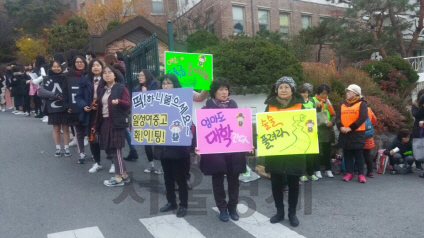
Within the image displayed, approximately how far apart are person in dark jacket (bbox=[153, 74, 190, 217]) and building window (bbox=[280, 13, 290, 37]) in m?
18.5

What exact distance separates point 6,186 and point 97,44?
9560 millimetres

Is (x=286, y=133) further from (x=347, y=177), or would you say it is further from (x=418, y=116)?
(x=418, y=116)

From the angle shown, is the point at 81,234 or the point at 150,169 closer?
the point at 81,234

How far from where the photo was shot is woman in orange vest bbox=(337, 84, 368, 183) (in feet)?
20.7

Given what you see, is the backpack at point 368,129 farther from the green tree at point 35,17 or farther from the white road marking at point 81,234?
the green tree at point 35,17

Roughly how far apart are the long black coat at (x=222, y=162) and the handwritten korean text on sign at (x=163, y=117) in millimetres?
295

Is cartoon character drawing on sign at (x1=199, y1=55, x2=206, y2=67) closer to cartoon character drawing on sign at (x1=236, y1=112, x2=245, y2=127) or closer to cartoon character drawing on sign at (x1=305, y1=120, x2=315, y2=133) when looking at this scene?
cartoon character drawing on sign at (x1=236, y1=112, x2=245, y2=127)

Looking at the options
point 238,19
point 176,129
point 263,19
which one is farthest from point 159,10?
point 176,129

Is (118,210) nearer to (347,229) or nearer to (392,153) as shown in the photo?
(347,229)

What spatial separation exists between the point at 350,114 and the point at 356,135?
1.19 ft

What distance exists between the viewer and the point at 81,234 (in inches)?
170

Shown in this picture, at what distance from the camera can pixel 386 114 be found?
28.5 ft

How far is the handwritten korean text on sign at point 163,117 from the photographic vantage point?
4.68m

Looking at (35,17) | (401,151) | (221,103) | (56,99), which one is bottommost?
(401,151)
